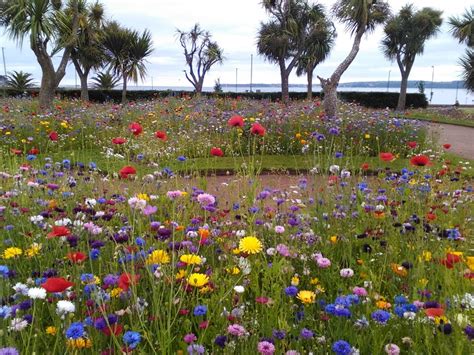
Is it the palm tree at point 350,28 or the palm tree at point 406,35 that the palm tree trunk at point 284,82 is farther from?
the palm tree at point 350,28

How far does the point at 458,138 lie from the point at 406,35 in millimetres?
15506

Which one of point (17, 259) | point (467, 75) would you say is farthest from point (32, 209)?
point (467, 75)

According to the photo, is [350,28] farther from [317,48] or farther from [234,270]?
[317,48]

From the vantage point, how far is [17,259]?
2600 mm

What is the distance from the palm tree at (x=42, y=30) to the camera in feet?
45.9

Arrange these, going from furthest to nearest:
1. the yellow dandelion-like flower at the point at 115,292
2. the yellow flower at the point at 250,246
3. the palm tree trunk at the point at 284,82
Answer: the palm tree trunk at the point at 284,82, the yellow flower at the point at 250,246, the yellow dandelion-like flower at the point at 115,292

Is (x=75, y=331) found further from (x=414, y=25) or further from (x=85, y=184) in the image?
(x=414, y=25)

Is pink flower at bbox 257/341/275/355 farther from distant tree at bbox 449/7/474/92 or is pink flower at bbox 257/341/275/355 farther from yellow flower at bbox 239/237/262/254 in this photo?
distant tree at bbox 449/7/474/92

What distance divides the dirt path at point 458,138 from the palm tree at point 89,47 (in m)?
14.7

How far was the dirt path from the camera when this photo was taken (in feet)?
34.1

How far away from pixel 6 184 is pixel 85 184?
0.63 meters

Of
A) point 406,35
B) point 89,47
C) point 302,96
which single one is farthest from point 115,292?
point 302,96

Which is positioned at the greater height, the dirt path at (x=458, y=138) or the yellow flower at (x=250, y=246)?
the yellow flower at (x=250, y=246)

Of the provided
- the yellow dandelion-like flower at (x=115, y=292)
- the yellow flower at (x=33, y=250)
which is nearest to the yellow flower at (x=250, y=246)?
the yellow dandelion-like flower at (x=115, y=292)
